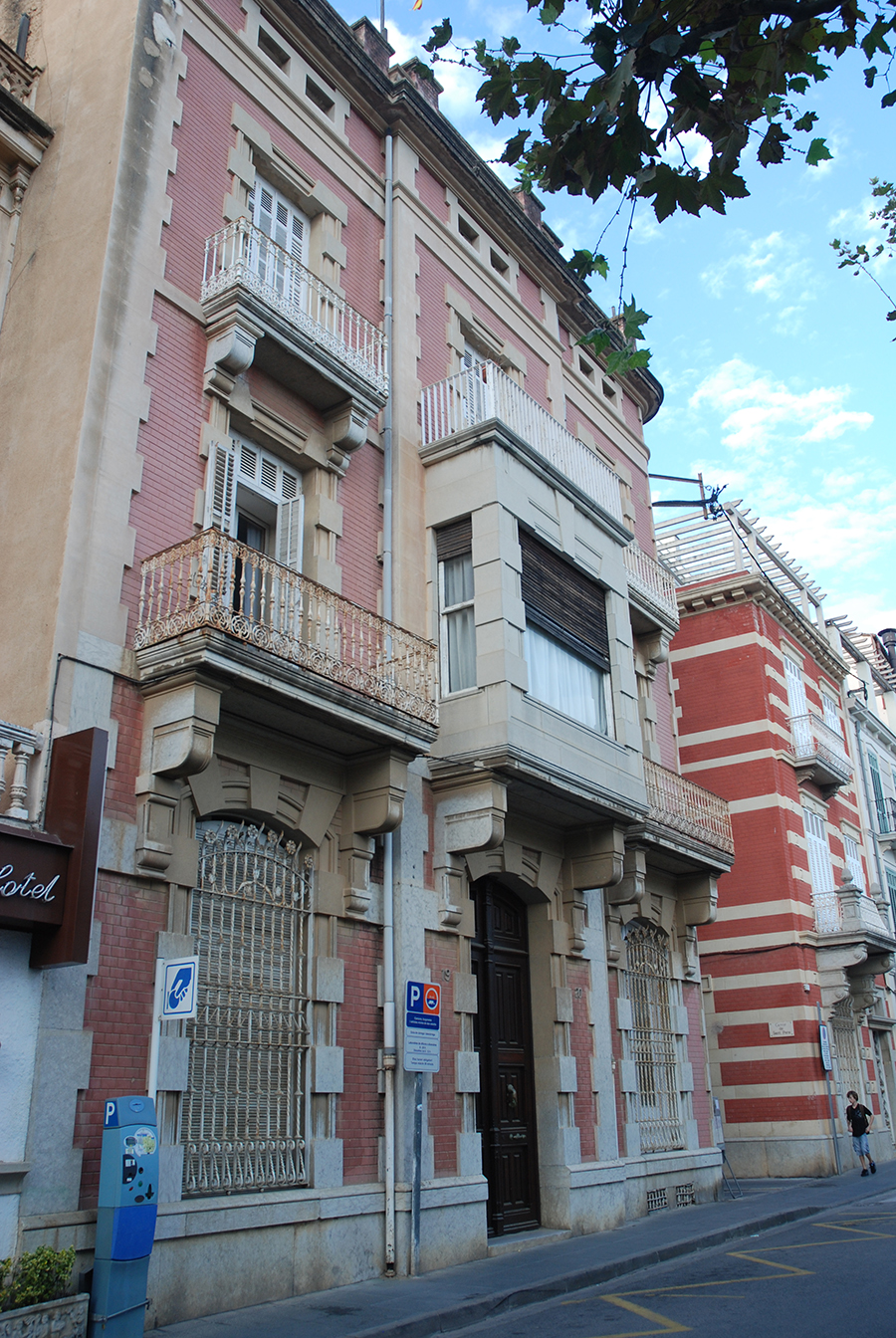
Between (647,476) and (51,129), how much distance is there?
14.3 meters

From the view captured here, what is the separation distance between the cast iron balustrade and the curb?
4596mm

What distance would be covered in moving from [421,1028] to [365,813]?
225 centimetres

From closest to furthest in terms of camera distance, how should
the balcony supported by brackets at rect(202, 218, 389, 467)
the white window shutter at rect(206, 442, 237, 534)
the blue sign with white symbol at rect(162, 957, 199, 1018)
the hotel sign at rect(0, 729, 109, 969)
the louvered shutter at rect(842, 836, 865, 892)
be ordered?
1. the hotel sign at rect(0, 729, 109, 969)
2. the blue sign with white symbol at rect(162, 957, 199, 1018)
3. the white window shutter at rect(206, 442, 237, 534)
4. the balcony supported by brackets at rect(202, 218, 389, 467)
5. the louvered shutter at rect(842, 836, 865, 892)

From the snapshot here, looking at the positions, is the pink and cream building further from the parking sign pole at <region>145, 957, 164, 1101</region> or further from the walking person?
the walking person

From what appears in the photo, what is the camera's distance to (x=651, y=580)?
19.8 meters

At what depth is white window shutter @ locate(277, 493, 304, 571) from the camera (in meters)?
12.5

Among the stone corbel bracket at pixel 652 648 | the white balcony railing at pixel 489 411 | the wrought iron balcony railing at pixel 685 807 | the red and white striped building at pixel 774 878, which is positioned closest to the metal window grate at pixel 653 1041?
the wrought iron balcony railing at pixel 685 807

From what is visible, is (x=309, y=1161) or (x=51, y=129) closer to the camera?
(x=309, y=1161)

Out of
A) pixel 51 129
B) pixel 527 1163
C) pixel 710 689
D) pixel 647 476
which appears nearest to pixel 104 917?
pixel 527 1163

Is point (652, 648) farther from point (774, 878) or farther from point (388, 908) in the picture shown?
point (388, 908)

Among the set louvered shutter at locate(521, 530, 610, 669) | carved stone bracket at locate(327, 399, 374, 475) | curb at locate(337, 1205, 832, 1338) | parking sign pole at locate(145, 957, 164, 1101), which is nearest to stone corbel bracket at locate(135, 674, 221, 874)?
parking sign pole at locate(145, 957, 164, 1101)

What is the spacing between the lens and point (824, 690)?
31.5 meters

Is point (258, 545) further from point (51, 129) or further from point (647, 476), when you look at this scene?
point (647, 476)

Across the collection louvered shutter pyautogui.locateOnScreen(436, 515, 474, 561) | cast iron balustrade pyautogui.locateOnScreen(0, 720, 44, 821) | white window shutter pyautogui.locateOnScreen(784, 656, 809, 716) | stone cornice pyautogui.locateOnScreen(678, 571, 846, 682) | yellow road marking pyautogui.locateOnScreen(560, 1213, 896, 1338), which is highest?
stone cornice pyautogui.locateOnScreen(678, 571, 846, 682)
